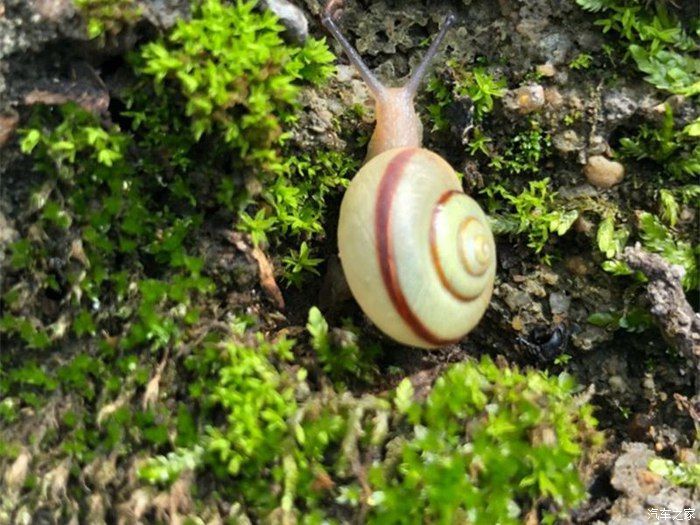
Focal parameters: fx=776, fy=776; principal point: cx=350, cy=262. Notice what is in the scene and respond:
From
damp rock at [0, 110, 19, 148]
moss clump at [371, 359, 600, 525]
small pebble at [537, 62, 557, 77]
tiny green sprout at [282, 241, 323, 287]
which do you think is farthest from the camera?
small pebble at [537, 62, 557, 77]

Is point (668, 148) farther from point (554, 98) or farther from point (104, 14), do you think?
point (104, 14)

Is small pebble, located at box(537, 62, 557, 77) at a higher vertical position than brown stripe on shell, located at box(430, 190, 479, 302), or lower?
higher

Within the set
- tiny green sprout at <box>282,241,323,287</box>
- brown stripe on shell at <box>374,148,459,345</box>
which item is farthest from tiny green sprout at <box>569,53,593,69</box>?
tiny green sprout at <box>282,241,323,287</box>

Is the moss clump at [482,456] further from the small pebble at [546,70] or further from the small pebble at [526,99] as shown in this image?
the small pebble at [546,70]

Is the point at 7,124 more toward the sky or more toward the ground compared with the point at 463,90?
more toward the sky

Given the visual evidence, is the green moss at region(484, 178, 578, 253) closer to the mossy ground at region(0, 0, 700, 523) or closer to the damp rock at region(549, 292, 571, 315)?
the mossy ground at region(0, 0, 700, 523)

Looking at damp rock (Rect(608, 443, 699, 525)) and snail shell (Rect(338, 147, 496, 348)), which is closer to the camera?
damp rock (Rect(608, 443, 699, 525))

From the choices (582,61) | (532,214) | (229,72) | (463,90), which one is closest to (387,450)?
(532,214)

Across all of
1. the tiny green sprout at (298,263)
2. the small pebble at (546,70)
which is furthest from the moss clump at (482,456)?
the small pebble at (546,70)

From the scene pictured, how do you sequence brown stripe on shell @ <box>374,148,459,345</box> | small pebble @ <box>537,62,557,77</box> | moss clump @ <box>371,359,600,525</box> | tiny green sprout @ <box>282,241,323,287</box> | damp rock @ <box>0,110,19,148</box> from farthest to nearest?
small pebble @ <box>537,62,557,77</box> → tiny green sprout @ <box>282,241,323,287</box> → brown stripe on shell @ <box>374,148,459,345</box> → damp rock @ <box>0,110,19,148</box> → moss clump @ <box>371,359,600,525</box>
